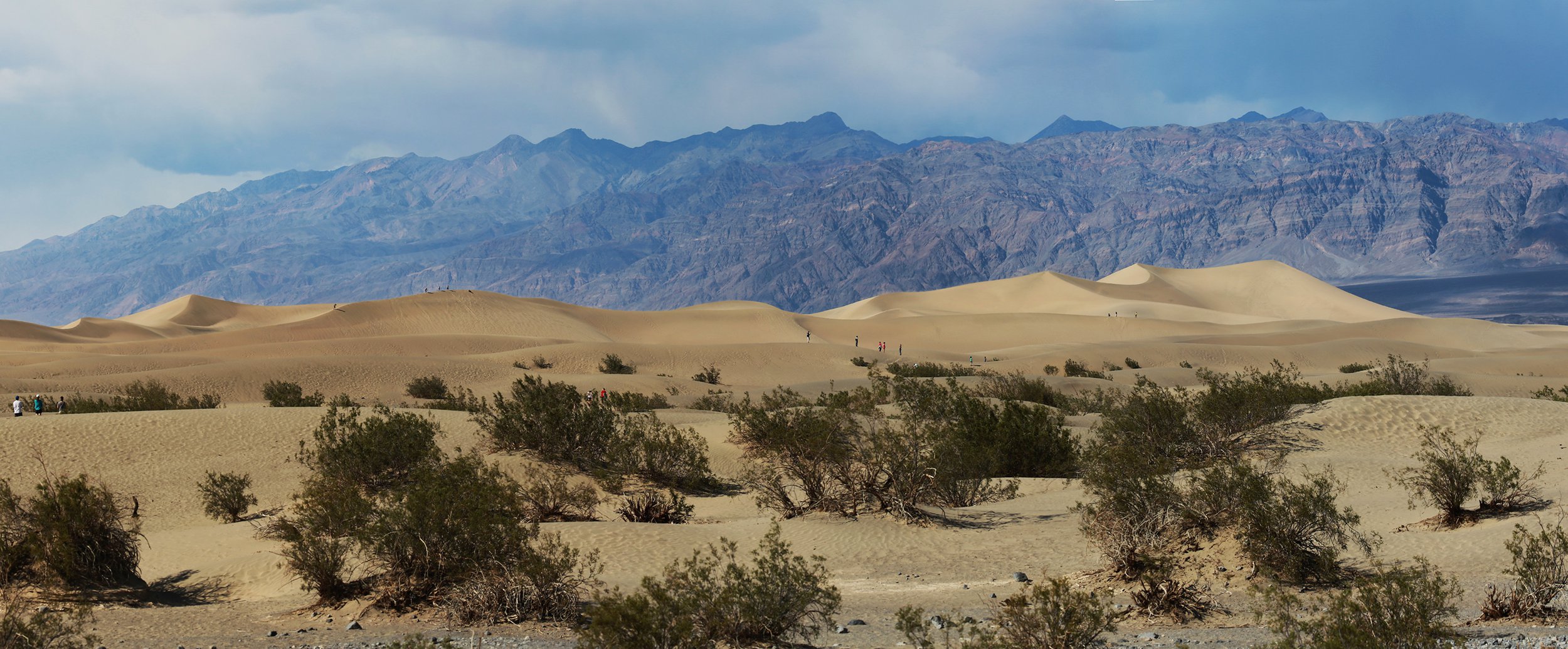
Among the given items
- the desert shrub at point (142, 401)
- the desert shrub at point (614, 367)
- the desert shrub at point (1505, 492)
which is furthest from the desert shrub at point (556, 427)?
the desert shrub at point (614, 367)

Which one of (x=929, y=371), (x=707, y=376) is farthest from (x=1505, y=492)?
(x=707, y=376)

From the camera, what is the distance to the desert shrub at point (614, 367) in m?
48.5

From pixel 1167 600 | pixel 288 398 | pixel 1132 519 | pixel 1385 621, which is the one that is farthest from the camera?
pixel 288 398

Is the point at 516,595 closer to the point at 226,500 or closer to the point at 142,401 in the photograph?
the point at 226,500

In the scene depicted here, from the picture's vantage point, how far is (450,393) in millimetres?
37938

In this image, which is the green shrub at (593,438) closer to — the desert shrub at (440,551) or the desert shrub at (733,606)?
the desert shrub at (440,551)

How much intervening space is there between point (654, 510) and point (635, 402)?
40.7 ft

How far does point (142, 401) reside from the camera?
29062mm

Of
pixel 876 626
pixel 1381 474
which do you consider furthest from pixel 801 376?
pixel 876 626

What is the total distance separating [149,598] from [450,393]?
28.2 m

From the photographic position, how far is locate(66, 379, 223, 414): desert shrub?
2656cm

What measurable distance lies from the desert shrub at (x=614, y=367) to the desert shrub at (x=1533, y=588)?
41.0 m

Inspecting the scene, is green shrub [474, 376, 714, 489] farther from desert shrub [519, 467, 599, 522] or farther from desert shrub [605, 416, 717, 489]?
desert shrub [519, 467, 599, 522]

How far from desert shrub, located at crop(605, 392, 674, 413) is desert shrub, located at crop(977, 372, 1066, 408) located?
968cm
